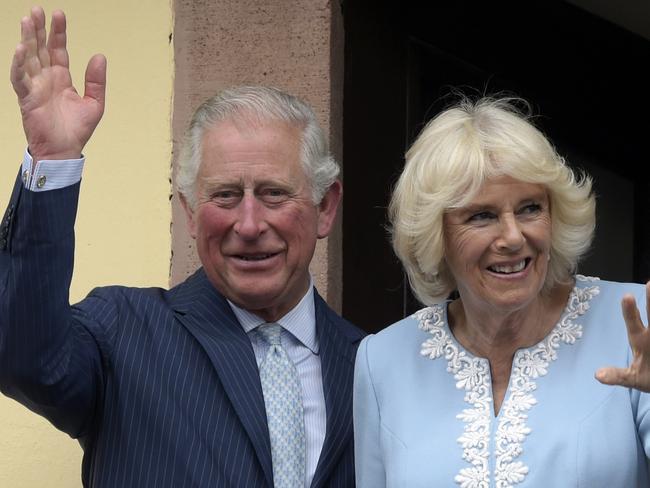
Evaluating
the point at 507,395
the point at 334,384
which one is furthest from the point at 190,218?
the point at 507,395

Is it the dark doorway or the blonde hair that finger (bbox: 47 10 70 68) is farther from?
the dark doorway

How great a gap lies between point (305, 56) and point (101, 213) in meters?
0.66

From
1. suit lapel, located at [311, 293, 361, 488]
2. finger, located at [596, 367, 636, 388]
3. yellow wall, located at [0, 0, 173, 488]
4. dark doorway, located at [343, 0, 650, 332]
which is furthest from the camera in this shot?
dark doorway, located at [343, 0, 650, 332]

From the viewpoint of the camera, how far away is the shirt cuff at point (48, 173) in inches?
101

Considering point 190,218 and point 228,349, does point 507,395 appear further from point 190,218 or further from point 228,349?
point 190,218

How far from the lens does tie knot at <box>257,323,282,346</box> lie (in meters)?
3.02

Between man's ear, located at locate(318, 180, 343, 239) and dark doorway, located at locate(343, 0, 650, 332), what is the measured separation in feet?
1.68

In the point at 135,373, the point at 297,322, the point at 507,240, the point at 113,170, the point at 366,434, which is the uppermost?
the point at 113,170

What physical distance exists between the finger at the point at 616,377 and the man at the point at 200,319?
0.80m

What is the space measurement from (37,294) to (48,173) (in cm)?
23

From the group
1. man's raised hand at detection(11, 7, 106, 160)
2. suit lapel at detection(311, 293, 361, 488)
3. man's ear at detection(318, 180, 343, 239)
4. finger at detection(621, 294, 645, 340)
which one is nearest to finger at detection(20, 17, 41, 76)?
man's raised hand at detection(11, 7, 106, 160)

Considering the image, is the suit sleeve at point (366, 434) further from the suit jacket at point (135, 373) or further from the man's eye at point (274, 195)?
the man's eye at point (274, 195)

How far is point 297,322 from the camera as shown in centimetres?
306

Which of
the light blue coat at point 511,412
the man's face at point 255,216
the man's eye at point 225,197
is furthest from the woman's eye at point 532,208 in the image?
the man's eye at point 225,197
